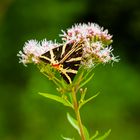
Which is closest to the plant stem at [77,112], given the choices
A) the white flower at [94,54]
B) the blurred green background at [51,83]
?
the white flower at [94,54]

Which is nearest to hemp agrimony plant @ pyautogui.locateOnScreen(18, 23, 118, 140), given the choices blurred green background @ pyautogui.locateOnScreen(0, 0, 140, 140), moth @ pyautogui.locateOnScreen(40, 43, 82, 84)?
moth @ pyautogui.locateOnScreen(40, 43, 82, 84)

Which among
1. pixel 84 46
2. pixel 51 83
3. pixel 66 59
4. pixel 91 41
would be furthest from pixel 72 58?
pixel 51 83

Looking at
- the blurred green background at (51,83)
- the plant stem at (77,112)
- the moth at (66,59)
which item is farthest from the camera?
the blurred green background at (51,83)

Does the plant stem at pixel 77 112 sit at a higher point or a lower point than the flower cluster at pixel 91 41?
lower

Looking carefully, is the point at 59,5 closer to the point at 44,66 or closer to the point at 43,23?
the point at 43,23

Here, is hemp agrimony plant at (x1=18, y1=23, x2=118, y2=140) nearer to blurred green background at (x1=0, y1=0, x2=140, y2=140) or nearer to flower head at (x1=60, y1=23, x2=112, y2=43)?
flower head at (x1=60, y1=23, x2=112, y2=43)

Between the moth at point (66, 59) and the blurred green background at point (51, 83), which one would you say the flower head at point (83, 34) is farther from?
the blurred green background at point (51, 83)

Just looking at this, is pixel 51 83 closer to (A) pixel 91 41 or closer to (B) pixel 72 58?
(A) pixel 91 41
